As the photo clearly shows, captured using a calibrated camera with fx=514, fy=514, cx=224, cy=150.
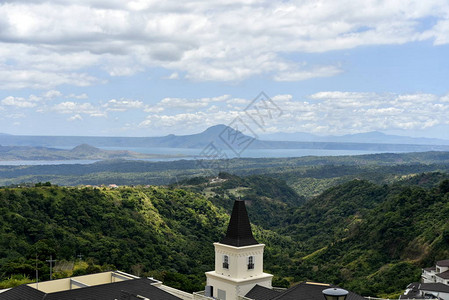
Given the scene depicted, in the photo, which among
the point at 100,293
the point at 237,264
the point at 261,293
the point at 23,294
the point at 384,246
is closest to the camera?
the point at 23,294

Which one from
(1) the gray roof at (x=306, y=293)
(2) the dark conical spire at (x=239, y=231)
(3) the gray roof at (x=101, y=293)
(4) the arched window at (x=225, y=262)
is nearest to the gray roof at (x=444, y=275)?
(2) the dark conical spire at (x=239, y=231)

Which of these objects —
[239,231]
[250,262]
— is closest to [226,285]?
[250,262]

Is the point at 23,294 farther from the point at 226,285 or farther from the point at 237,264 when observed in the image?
the point at 237,264

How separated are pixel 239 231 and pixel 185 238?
182 feet

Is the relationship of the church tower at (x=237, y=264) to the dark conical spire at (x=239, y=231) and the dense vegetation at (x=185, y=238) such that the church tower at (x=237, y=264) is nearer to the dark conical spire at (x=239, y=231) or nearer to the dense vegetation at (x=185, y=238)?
the dark conical spire at (x=239, y=231)

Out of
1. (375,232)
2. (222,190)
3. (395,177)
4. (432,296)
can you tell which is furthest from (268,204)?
(432,296)

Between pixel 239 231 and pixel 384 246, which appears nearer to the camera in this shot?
pixel 239 231

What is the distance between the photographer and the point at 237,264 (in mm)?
30406

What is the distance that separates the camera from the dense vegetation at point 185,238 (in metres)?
59.3

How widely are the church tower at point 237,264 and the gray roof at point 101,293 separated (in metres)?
2.93

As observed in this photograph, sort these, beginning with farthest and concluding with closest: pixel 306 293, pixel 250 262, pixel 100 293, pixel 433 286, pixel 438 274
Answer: pixel 438 274 → pixel 433 286 → pixel 250 262 → pixel 100 293 → pixel 306 293

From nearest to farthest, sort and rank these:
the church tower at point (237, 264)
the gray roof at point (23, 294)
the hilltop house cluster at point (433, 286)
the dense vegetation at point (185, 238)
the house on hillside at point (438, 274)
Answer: the gray roof at point (23, 294) → the church tower at point (237, 264) → the hilltop house cluster at point (433, 286) → the house on hillside at point (438, 274) → the dense vegetation at point (185, 238)

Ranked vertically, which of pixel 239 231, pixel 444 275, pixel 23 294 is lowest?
pixel 444 275

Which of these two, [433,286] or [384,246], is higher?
[433,286]
